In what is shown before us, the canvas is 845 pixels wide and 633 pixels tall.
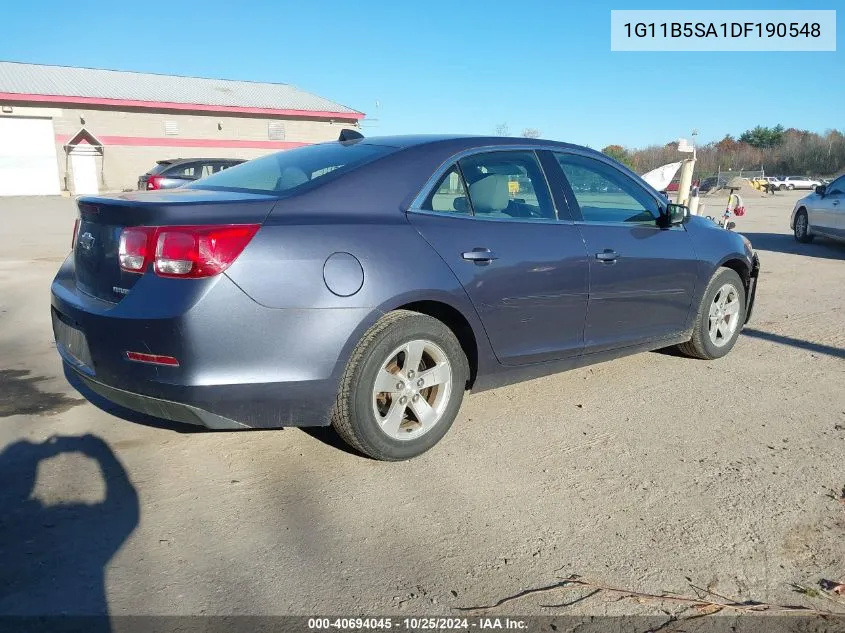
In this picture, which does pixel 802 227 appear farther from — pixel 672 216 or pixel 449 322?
pixel 449 322

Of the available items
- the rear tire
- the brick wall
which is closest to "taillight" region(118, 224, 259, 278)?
the rear tire

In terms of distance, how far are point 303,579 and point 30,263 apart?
9.02 metres

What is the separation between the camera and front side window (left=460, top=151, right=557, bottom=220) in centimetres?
376

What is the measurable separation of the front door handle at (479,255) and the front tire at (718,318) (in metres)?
2.12

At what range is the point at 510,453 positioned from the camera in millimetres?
3570

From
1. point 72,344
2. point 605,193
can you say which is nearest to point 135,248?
point 72,344

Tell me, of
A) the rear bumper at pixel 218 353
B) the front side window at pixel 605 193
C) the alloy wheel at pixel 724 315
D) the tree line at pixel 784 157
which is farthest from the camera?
the tree line at pixel 784 157

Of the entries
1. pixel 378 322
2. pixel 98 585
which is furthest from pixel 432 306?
pixel 98 585

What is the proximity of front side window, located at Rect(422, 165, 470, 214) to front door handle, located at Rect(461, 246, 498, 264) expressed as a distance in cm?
23

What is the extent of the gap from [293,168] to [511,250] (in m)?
1.21

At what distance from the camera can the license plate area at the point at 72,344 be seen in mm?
3189

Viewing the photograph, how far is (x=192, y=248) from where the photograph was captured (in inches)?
112

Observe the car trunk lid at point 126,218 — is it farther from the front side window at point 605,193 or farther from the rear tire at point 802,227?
the rear tire at point 802,227

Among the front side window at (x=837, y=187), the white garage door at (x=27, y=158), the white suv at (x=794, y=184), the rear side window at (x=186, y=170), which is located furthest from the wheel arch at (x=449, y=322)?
the white suv at (x=794, y=184)
